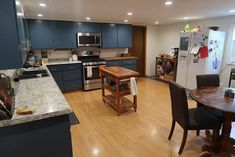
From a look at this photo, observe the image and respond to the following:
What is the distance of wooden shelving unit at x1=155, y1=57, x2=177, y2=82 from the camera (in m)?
5.62

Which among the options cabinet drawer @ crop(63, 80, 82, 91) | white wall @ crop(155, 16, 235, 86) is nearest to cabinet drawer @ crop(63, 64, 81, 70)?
cabinet drawer @ crop(63, 80, 82, 91)

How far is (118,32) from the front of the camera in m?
5.68

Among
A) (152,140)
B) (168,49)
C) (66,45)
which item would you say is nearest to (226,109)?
(152,140)

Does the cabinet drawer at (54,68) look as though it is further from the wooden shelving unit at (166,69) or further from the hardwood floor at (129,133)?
the wooden shelving unit at (166,69)

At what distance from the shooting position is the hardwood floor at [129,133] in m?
2.24

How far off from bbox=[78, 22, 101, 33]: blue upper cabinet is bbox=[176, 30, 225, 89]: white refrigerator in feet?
8.76

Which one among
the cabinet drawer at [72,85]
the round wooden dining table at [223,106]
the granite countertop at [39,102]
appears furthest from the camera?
the cabinet drawer at [72,85]

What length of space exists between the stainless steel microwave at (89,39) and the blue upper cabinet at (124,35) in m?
0.82

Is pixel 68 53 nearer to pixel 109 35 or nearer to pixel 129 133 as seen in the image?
pixel 109 35

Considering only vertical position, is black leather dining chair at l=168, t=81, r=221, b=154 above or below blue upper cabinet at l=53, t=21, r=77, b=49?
below

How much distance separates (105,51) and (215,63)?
3.55 meters

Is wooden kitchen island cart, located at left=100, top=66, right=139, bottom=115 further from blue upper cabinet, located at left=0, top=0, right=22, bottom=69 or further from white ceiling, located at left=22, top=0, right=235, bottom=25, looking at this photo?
blue upper cabinet, located at left=0, top=0, right=22, bottom=69

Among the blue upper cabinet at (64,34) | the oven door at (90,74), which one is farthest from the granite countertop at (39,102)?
the blue upper cabinet at (64,34)

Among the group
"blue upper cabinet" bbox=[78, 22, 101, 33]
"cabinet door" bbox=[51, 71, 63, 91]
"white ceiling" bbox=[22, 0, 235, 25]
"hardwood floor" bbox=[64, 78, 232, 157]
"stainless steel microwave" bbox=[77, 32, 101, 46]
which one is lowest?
"hardwood floor" bbox=[64, 78, 232, 157]
